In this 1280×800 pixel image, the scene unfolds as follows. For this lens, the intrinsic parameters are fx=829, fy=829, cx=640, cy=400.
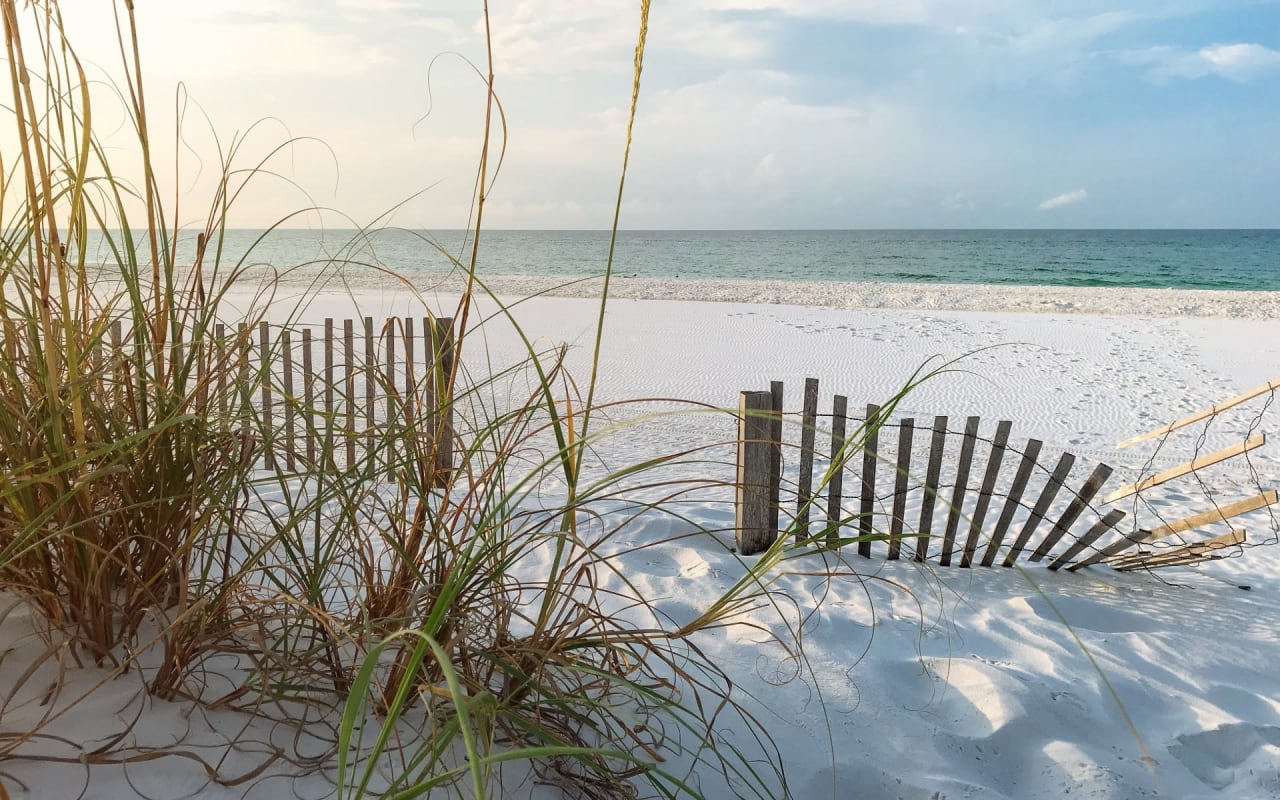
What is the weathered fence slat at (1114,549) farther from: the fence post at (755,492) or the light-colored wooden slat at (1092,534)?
the fence post at (755,492)

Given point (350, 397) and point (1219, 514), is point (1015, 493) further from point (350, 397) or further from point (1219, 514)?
point (350, 397)

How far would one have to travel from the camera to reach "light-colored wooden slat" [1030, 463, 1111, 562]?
362 centimetres

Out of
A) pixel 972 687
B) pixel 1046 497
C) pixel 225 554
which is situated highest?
pixel 225 554

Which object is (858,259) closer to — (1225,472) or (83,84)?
(1225,472)

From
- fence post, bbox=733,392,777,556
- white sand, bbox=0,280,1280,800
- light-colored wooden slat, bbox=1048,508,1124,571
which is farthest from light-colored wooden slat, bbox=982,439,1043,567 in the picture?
fence post, bbox=733,392,777,556

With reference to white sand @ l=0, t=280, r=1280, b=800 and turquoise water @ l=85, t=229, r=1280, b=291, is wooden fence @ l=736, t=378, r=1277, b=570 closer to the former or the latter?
white sand @ l=0, t=280, r=1280, b=800

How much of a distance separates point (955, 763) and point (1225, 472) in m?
5.90

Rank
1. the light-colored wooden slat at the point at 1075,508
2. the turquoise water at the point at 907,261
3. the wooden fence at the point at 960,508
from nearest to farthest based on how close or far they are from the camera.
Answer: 1. the wooden fence at the point at 960,508
2. the light-colored wooden slat at the point at 1075,508
3. the turquoise water at the point at 907,261

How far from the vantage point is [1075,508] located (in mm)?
3691

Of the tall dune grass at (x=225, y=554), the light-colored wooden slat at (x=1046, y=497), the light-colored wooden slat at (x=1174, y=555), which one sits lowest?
the light-colored wooden slat at (x=1174, y=555)

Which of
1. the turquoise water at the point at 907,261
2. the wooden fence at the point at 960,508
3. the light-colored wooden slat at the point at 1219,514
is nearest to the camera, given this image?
the light-colored wooden slat at the point at 1219,514

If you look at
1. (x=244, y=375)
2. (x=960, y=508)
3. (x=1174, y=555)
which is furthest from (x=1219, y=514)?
(x=244, y=375)

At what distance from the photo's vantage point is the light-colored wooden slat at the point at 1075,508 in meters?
3.62

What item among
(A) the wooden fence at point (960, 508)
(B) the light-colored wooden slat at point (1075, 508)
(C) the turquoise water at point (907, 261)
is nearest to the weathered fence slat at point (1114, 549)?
(A) the wooden fence at point (960, 508)
